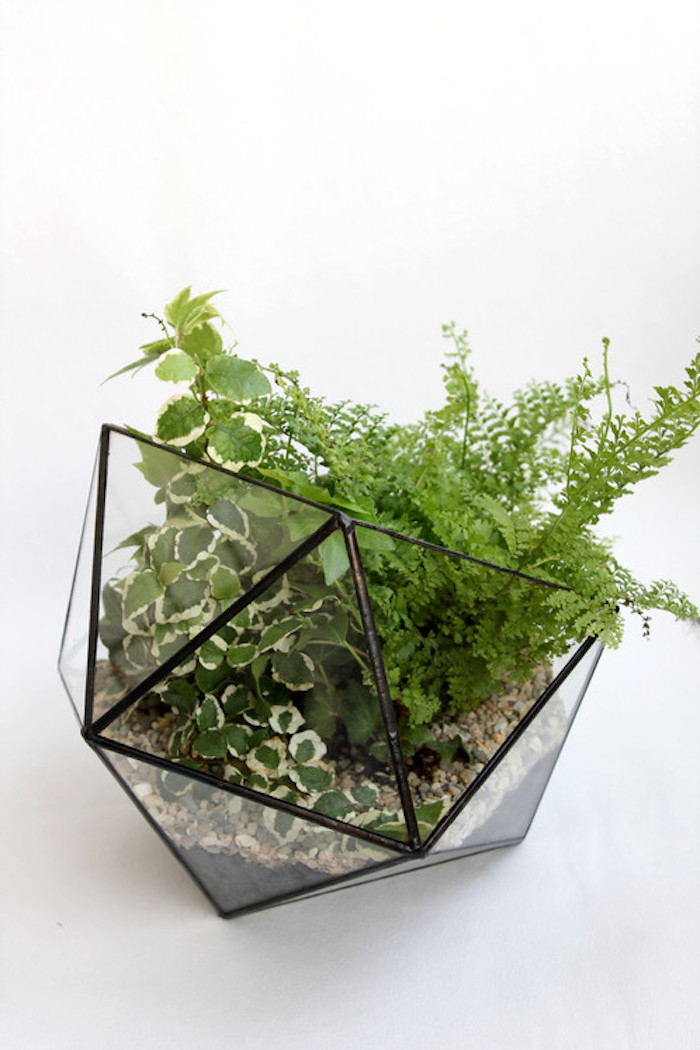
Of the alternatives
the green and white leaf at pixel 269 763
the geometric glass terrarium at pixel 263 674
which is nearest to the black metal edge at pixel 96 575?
the geometric glass terrarium at pixel 263 674

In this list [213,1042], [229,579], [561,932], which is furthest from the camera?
[561,932]

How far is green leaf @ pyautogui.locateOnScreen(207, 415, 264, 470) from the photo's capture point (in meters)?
1.43

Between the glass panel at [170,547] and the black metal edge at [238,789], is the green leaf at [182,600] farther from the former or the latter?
the black metal edge at [238,789]

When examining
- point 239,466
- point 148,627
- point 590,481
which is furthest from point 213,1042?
point 590,481

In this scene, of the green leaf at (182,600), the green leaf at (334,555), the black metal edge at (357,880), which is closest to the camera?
the green leaf at (334,555)

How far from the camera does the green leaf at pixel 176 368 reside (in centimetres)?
138

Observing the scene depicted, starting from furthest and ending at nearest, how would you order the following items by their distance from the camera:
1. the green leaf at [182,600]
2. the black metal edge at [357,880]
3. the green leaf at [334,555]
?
1. the black metal edge at [357,880]
2. the green leaf at [182,600]
3. the green leaf at [334,555]

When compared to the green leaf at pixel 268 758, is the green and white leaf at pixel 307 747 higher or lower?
lower

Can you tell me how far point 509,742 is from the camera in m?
1.55

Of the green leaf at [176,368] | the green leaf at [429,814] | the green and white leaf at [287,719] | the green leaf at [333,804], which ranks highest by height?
the green leaf at [176,368]

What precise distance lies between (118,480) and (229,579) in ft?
0.72

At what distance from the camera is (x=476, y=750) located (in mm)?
1561

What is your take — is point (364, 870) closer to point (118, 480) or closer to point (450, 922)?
point (450, 922)

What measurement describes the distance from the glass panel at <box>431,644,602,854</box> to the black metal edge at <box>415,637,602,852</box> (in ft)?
0.03
